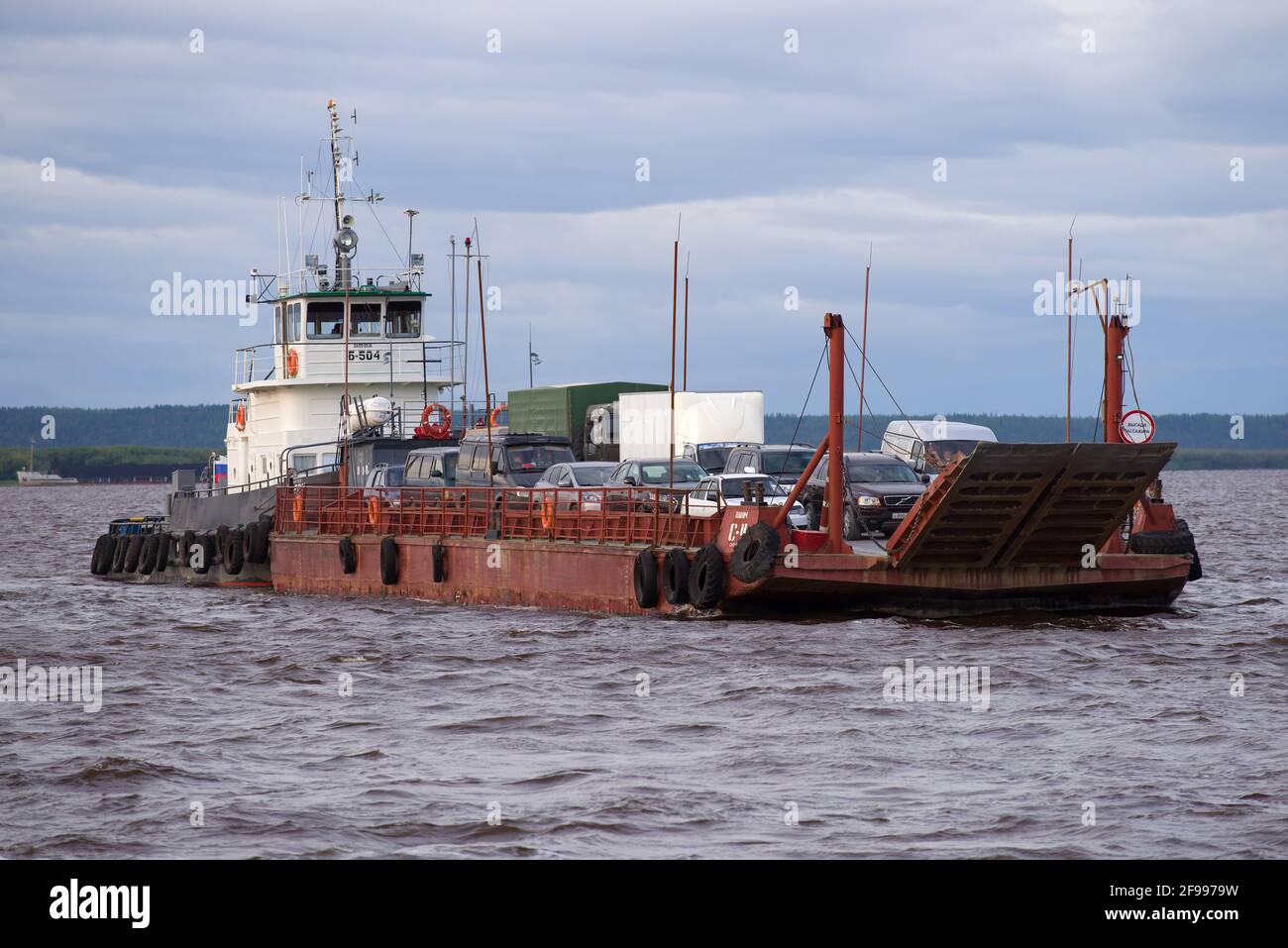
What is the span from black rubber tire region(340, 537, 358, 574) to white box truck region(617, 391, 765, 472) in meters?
7.15

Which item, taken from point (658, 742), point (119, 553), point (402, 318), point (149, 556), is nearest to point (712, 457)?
point (402, 318)

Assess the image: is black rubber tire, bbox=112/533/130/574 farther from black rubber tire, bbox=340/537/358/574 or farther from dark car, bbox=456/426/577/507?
dark car, bbox=456/426/577/507

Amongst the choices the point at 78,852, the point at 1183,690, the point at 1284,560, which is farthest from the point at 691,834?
the point at 1284,560

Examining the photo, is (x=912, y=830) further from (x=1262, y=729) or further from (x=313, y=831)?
(x=1262, y=729)

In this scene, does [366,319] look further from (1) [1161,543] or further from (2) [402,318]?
(1) [1161,543]

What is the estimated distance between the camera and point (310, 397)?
3562 cm

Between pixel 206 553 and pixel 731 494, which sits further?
pixel 206 553

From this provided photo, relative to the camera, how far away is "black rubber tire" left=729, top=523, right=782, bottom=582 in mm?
19812

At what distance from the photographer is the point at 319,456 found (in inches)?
1340

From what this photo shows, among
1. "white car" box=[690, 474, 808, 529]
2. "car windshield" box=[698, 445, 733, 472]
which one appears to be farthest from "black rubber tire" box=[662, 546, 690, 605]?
"car windshield" box=[698, 445, 733, 472]

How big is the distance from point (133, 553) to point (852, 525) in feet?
62.6

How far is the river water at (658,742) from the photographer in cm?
1062

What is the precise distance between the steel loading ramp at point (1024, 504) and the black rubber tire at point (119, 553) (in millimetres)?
21360
